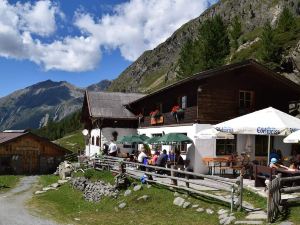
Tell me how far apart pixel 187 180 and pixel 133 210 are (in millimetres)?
2794

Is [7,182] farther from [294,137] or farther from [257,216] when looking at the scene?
[257,216]

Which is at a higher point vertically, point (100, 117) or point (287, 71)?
point (287, 71)

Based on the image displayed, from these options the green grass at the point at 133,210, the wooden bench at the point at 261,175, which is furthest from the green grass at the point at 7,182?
the wooden bench at the point at 261,175

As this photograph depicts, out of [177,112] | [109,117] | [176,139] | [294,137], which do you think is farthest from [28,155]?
[294,137]

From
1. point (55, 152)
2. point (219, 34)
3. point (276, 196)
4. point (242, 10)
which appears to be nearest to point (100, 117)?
point (55, 152)

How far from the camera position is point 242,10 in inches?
7096

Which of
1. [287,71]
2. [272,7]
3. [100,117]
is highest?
[272,7]

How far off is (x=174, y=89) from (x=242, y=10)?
158 metres

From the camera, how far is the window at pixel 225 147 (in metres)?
27.5

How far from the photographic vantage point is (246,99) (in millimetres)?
28922

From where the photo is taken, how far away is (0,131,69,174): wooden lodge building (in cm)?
5034

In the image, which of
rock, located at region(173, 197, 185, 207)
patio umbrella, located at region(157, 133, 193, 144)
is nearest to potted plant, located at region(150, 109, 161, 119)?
patio umbrella, located at region(157, 133, 193, 144)

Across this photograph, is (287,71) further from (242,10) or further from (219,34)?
(242,10)

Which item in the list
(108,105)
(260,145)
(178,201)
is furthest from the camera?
(108,105)
